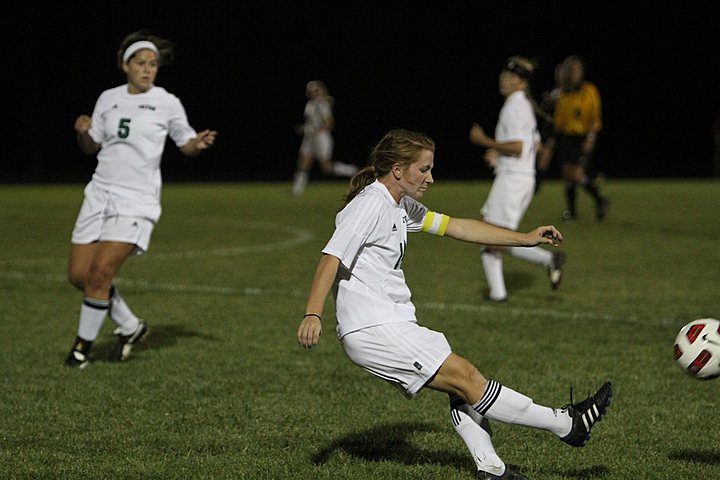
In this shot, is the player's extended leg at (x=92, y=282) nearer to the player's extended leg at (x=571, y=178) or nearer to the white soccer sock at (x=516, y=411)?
the white soccer sock at (x=516, y=411)

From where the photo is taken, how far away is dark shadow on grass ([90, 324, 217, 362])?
7.69 meters

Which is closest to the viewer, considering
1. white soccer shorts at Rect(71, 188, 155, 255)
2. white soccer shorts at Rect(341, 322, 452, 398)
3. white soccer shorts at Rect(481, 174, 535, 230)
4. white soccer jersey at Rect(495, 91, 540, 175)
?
white soccer shorts at Rect(341, 322, 452, 398)

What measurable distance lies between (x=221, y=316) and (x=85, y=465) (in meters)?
4.17

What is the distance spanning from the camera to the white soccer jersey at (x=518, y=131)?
9531 mm

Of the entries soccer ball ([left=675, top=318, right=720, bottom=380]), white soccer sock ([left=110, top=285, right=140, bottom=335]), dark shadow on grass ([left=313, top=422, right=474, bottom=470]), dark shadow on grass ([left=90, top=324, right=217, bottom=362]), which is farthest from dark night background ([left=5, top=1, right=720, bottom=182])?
soccer ball ([left=675, top=318, right=720, bottom=380])

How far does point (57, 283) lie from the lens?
10.9 meters

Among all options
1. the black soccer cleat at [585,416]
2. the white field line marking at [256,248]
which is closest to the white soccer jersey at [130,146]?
the black soccer cleat at [585,416]

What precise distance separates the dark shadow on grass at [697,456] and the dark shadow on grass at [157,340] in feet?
13.1

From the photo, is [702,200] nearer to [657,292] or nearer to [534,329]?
[657,292]

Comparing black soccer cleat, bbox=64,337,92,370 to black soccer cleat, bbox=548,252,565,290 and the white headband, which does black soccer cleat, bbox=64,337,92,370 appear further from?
black soccer cleat, bbox=548,252,565,290

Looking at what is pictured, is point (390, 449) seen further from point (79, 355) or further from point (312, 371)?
point (79, 355)

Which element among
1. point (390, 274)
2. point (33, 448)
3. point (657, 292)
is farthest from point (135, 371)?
point (657, 292)

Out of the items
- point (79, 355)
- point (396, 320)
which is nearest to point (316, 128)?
point (79, 355)

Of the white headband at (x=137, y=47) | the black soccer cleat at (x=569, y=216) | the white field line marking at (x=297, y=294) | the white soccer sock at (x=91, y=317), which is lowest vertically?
the black soccer cleat at (x=569, y=216)
